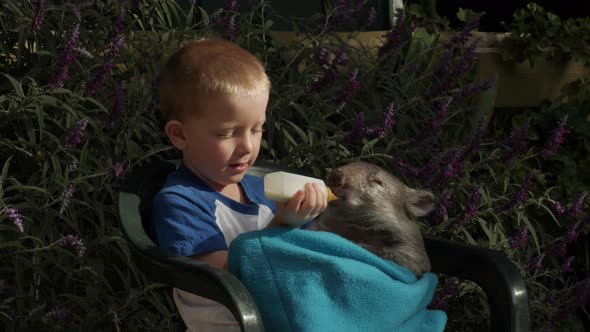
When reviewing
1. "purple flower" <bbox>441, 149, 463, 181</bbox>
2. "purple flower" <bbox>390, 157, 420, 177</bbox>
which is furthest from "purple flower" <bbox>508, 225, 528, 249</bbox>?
"purple flower" <bbox>390, 157, 420, 177</bbox>

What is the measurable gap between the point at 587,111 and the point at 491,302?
263cm

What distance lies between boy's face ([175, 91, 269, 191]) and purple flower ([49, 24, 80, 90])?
33.7 inches

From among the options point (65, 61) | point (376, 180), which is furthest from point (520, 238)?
point (65, 61)

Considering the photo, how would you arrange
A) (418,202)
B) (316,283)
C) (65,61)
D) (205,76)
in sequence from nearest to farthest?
(316,283) < (205,76) < (418,202) < (65,61)

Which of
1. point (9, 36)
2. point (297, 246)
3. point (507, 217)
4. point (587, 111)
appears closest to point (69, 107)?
point (9, 36)

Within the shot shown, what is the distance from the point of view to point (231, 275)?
2.03 metres

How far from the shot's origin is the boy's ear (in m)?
2.39

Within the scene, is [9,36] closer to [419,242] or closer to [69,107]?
[69,107]

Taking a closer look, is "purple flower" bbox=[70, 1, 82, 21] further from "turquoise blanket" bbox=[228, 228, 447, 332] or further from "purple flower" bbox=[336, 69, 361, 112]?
"turquoise blanket" bbox=[228, 228, 447, 332]

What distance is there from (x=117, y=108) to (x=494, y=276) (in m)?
1.42

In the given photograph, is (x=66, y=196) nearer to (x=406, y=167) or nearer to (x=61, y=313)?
(x=61, y=313)

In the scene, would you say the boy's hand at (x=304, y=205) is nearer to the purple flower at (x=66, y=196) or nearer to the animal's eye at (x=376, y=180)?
the animal's eye at (x=376, y=180)

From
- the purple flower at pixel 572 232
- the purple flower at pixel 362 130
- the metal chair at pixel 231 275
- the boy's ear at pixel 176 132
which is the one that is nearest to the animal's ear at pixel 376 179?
the metal chair at pixel 231 275

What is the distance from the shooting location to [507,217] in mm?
4164
